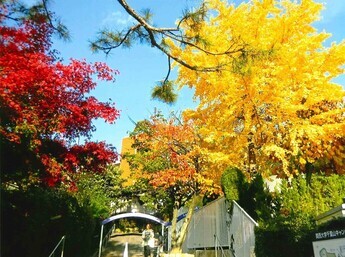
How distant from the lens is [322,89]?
10.4m

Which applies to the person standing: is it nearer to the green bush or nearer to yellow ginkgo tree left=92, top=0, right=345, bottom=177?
the green bush

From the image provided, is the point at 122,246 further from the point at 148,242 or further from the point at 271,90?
the point at 271,90

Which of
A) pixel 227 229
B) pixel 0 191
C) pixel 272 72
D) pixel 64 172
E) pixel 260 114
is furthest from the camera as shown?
pixel 227 229

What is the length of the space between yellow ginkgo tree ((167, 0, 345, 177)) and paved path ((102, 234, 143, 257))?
1032 cm

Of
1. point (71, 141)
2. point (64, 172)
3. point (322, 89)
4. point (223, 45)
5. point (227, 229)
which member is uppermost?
point (223, 45)

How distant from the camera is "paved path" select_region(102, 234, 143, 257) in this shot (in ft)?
63.4

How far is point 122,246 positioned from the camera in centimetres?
2341

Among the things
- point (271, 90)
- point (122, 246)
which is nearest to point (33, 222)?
point (271, 90)

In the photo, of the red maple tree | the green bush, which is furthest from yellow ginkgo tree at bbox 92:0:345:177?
the green bush

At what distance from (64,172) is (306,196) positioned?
6325mm

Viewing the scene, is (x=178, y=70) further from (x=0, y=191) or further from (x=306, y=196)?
(x=0, y=191)

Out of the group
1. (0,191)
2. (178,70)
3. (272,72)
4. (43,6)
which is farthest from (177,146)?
(43,6)

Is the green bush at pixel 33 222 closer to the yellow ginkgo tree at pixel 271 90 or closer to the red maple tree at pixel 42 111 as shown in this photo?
the red maple tree at pixel 42 111

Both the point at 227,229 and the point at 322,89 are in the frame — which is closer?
the point at 322,89
